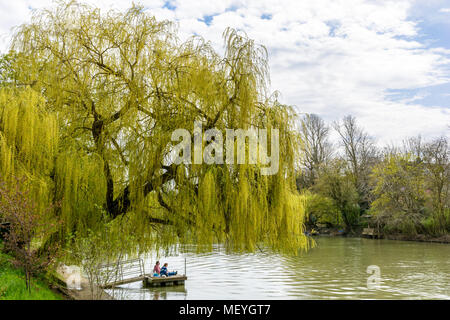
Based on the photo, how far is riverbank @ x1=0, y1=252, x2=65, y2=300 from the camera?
20.1 feet

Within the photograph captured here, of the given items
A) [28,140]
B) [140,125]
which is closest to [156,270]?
[140,125]

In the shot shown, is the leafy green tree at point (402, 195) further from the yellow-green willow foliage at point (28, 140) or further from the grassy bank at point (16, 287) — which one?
the yellow-green willow foliage at point (28, 140)

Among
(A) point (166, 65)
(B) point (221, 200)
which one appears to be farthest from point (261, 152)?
(A) point (166, 65)

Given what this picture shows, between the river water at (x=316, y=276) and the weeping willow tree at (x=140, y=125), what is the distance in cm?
528

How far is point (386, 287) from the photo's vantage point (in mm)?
14289

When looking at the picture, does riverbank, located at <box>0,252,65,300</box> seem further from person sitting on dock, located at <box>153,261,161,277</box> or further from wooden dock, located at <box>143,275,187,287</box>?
person sitting on dock, located at <box>153,261,161,277</box>

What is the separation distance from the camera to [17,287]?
6500 mm

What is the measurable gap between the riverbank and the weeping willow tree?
1132mm

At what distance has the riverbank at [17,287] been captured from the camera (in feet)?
20.1

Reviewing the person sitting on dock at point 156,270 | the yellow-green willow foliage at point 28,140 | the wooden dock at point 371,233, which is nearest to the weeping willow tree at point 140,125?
the yellow-green willow foliage at point 28,140

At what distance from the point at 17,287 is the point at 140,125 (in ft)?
11.6

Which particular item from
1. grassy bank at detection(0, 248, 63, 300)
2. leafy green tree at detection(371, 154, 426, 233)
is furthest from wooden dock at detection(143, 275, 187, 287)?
leafy green tree at detection(371, 154, 426, 233)
